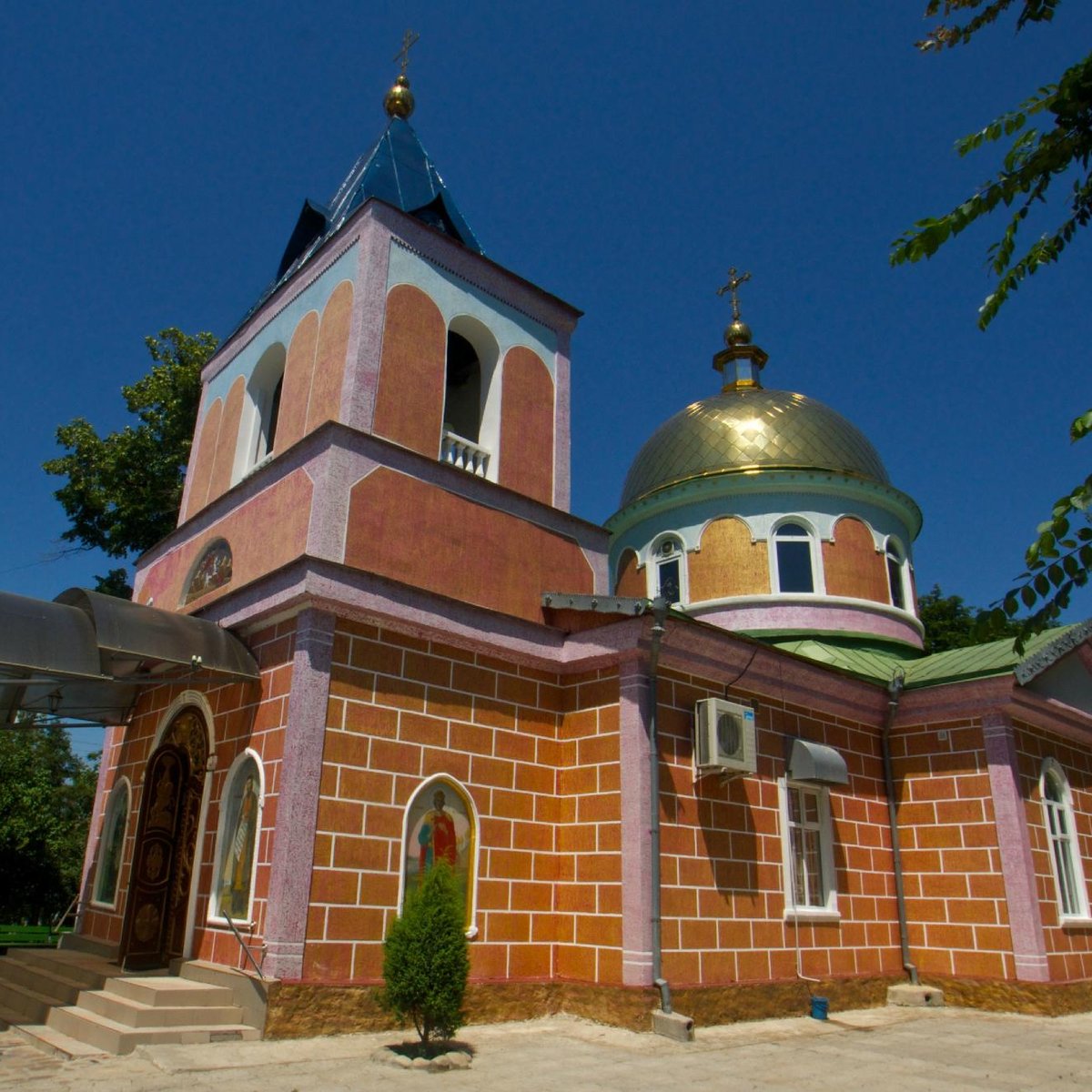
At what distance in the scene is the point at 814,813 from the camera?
12.0m

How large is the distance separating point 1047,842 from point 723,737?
558cm

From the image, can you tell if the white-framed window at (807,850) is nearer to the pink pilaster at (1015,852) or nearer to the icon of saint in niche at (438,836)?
the pink pilaster at (1015,852)

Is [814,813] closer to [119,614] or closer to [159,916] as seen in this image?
[159,916]

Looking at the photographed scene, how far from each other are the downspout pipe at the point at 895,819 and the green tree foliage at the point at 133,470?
14.0 metres

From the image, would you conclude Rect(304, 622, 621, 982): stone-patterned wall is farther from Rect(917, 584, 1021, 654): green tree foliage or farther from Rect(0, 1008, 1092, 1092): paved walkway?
Rect(917, 584, 1021, 654): green tree foliage

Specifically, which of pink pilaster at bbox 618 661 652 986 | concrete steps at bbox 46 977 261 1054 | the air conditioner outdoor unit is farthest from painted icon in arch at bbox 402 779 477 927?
the air conditioner outdoor unit

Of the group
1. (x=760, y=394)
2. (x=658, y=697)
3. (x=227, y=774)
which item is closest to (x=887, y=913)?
(x=658, y=697)

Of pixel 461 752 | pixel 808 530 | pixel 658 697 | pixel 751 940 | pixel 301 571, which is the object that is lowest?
pixel 751 940

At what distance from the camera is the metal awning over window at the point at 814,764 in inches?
447

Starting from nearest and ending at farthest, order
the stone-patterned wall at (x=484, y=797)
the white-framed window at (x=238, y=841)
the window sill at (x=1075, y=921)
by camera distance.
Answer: the stone-patterned wall at (x=484, y=797)
the white-framed window at (x=238, y=841)
the window sill at (x=1075, y=921)

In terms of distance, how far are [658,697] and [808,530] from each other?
7191mm

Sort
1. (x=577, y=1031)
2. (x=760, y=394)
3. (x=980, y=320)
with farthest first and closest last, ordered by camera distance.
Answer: (x=760, y=394), (x=577, y=1031), (x=980, y=320)

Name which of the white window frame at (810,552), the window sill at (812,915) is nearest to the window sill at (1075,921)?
the window sill at (812,915)

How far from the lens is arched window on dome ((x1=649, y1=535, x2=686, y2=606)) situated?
16.7 m
